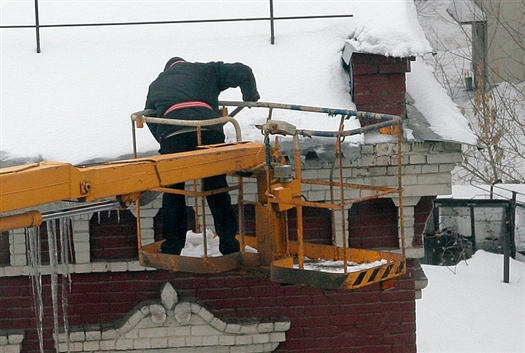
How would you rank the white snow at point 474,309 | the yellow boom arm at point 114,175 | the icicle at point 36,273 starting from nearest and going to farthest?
1. the yellow boom arm at point 114,175
2. the icicle at point 36,273
3. the white snow at point 474,309

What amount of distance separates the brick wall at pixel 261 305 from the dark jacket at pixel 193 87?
1.62 m

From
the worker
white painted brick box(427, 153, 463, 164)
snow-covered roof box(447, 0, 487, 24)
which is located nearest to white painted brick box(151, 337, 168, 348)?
the worker

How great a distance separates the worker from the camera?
673cm

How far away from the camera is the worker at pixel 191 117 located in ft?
22.1

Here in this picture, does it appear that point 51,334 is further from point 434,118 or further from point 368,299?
point 434,118

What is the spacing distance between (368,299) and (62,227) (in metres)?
2.70

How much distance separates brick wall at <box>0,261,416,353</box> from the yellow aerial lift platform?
3.51 ft

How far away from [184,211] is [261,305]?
1.54 meters

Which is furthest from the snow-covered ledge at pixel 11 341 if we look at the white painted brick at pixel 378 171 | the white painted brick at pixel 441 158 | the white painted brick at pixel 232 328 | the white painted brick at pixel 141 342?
the white painted brick at pixel 441 158

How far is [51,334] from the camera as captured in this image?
7.96m

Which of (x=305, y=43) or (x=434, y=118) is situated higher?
(x=305, y=43)

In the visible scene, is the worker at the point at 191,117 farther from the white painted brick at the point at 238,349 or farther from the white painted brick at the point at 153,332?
the white painted brick at the point at 238,349

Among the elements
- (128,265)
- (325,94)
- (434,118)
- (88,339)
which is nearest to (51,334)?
(88,339)

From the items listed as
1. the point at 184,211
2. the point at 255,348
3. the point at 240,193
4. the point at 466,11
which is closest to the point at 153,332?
→ the point at 255,348
